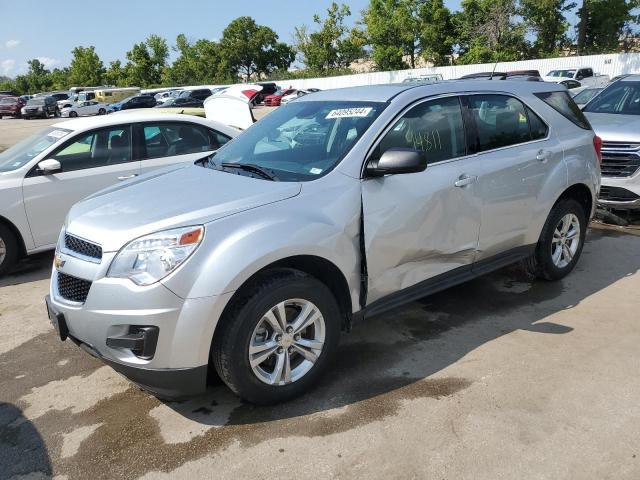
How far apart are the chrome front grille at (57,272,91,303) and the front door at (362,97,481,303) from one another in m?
1.61

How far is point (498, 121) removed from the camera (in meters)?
4.29

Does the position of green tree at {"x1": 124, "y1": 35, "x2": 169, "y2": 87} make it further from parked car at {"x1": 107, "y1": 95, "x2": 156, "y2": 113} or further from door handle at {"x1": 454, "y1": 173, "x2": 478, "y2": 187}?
A: door handle at {"x1": 454, "y1": 173, "x2": 478, "y2": 187}

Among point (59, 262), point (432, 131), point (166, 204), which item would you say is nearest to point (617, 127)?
point (432, 131)

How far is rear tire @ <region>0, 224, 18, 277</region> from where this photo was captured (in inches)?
221

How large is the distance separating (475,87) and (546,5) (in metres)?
43.3

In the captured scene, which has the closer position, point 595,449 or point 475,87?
point 595,449

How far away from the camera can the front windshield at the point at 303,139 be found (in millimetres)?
3479

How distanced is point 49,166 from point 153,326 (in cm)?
373

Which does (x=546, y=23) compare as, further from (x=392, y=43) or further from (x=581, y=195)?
(x=581, y=195)

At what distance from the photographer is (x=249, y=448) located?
284cm

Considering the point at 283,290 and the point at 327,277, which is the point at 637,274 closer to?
the point at 327,277

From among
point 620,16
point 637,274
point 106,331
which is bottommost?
point 637,274

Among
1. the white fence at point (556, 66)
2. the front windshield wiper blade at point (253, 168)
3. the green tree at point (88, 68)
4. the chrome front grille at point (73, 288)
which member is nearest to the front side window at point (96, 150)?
the front windshield wiper blade at point (253, 168)

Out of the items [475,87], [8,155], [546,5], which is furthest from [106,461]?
[546,5]
